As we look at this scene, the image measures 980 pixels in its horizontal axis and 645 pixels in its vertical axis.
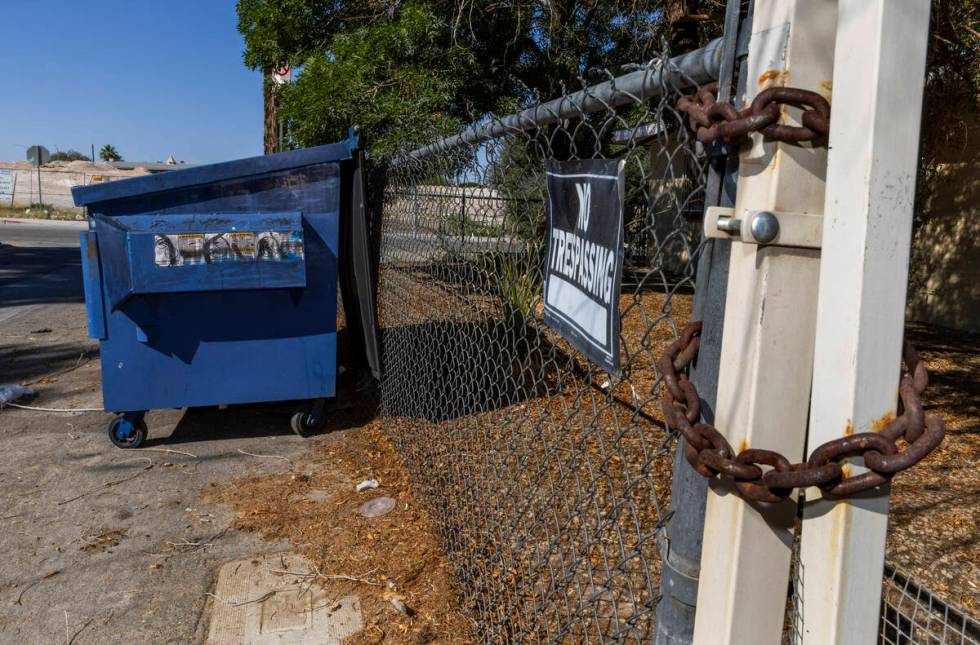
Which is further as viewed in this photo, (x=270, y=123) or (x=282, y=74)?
(x=270, y=123)

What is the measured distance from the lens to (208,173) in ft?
15.0

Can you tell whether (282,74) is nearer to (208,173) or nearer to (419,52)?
(419,52)

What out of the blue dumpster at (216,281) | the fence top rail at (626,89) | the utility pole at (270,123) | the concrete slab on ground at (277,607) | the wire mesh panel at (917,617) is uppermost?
the utility pole at (270,123)

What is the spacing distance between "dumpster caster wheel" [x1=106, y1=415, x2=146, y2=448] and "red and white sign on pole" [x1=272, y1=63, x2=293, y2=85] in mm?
6816

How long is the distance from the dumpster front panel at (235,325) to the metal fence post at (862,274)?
4.10 meters

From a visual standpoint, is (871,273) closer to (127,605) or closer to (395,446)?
(127,605)

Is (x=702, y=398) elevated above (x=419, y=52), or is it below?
below

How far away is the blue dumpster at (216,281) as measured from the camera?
4484 millimetres

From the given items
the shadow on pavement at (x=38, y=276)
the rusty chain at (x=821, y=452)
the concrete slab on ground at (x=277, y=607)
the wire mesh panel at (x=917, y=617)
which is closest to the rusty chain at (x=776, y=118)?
the rusty chain at (x=821, y=452)

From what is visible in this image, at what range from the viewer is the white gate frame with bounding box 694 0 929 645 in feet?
3.21

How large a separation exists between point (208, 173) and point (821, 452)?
4.33 meters

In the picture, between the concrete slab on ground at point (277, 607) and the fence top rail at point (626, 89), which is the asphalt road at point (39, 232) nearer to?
the concrete slab on ground at point (277, 607)

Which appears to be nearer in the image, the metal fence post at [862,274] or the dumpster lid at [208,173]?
the metal fence post at [862,274]

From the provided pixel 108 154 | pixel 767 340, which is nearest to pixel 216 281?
pixel 767 340
